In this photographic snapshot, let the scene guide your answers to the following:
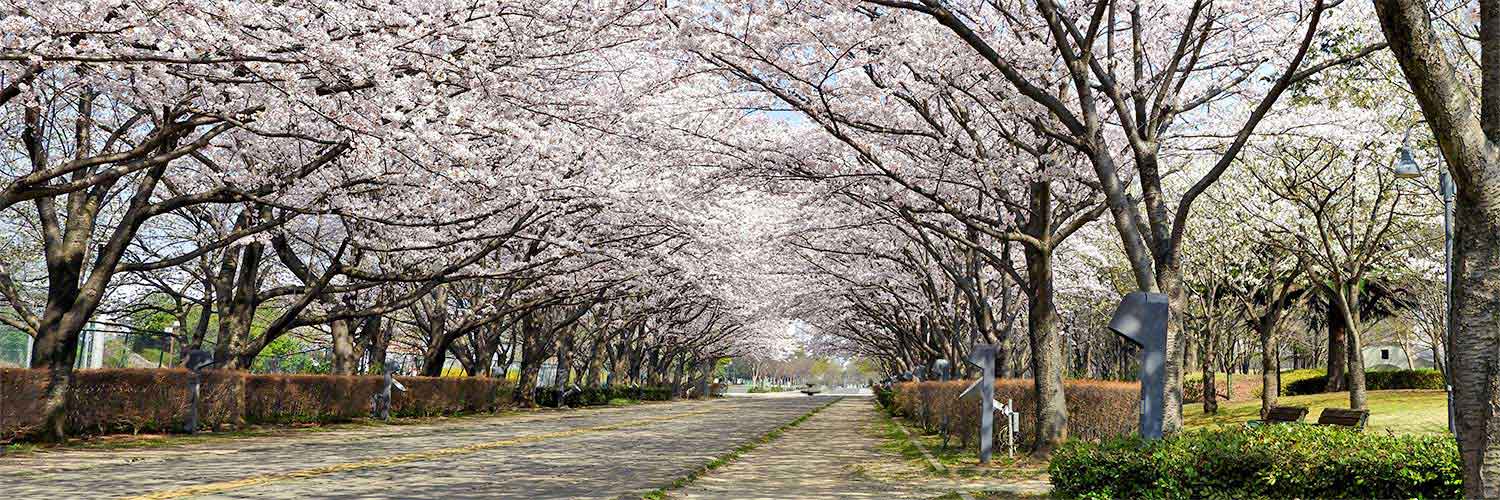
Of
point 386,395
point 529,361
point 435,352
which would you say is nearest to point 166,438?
point 386,395

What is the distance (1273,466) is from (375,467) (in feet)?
34.0

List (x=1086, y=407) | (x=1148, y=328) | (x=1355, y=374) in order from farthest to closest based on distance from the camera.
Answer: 1. (x=1355, y=374)
2. (x=1086, y=407)
3. (x=1148, y=328)

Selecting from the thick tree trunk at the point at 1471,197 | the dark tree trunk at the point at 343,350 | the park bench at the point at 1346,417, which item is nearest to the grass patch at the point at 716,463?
the thick tree trunk at the point at 1471,197

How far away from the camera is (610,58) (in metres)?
17.2

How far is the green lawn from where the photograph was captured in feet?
79.9

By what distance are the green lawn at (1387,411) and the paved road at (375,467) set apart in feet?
42.7

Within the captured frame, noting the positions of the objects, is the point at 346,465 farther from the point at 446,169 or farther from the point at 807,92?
the point at 807,92

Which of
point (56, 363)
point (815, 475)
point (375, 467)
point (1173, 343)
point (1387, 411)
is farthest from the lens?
point (1387, 411)

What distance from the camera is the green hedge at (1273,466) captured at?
8148 mm

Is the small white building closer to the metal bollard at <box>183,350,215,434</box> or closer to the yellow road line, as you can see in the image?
the yellow road line

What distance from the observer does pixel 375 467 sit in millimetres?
14453

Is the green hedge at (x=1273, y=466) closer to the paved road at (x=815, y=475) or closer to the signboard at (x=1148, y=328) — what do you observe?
Answer: the signboard at (x=1148, y=328)

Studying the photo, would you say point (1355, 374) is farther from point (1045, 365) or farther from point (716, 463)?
point (716, 463)

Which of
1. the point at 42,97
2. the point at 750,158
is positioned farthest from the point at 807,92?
the point at 42,97
